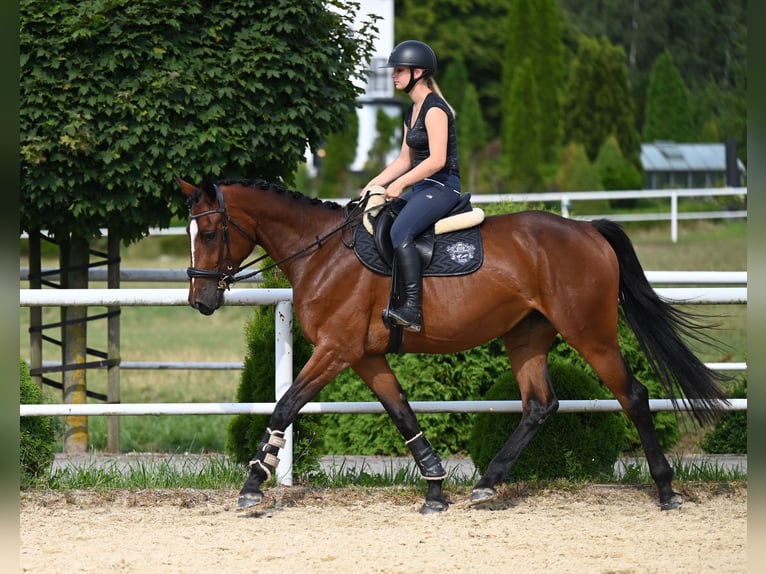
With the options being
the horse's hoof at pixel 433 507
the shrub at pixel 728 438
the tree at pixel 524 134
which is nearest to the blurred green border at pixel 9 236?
the horse's hoof at pixel 433 507

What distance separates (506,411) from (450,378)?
139cm

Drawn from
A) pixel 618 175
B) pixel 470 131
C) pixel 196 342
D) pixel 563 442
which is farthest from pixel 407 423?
pixel 470 131

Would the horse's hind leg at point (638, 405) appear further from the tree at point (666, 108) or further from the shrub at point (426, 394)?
the tree at point (666, 108)

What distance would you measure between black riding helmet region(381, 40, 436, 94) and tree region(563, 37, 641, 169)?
31322 millimetres

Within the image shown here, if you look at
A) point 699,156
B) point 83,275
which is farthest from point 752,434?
point 699,156

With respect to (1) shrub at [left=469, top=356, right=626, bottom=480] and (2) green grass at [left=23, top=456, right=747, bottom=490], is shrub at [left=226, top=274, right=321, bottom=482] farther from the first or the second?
(1) shrub at [left=469, top=356, right=626, bottom=480]

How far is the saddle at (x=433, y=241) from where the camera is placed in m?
6.15

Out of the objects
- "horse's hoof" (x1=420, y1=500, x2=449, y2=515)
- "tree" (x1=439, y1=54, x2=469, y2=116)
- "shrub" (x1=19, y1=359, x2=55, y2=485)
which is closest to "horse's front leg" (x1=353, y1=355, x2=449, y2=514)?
"horse's hoof" (x1=420, y1=500, x2=449, y2=515)

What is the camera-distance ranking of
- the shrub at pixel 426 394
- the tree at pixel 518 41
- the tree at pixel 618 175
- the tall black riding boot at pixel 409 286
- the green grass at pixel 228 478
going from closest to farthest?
the tall black riding boot at pixel 409 286
the green grass at pixel 228 478
the shrub at pixel 426 394
the tree at pixel 618 175
the tree at pixel 518 41

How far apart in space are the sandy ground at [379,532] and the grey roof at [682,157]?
1309 inches

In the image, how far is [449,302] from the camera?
6.16 m

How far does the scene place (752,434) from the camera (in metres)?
3.20

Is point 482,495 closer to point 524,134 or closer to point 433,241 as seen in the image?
point 433,241

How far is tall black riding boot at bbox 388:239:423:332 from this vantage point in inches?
236
